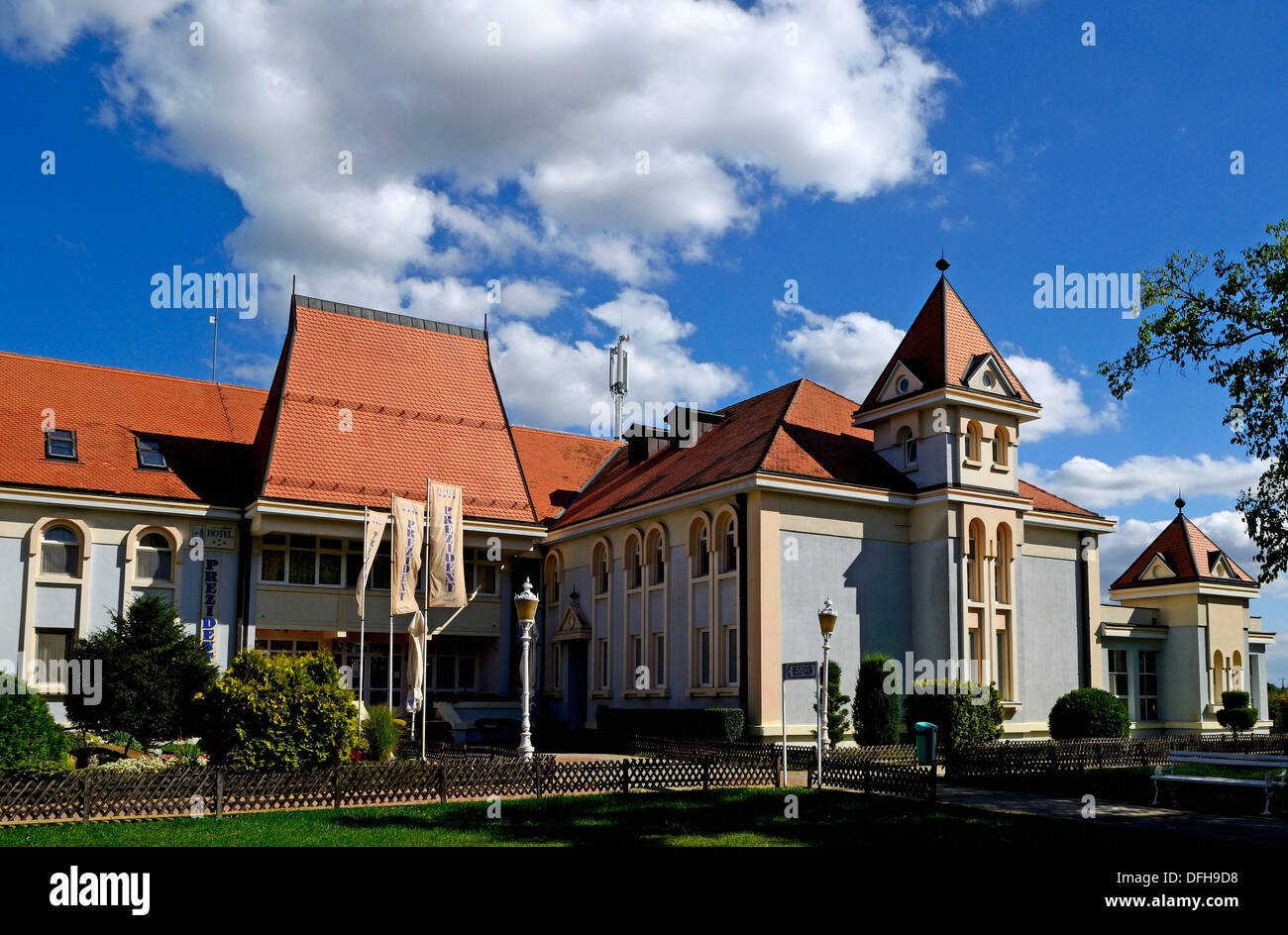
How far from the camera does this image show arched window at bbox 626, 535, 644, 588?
33.7 meters

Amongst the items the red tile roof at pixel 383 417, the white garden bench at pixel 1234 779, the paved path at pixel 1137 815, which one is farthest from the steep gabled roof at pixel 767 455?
the white garden bench at pixel 1234 779

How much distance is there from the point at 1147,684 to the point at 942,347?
16.3m

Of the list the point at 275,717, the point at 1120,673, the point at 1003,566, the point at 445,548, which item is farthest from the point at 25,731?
the point at 1120,673

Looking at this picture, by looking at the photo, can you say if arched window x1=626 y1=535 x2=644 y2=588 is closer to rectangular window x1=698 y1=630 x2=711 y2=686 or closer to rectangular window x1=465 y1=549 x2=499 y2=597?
rectangular window x1=698 y1=630 x2=711 y2=686

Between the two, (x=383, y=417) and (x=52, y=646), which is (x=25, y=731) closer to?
(x=52, y=646)

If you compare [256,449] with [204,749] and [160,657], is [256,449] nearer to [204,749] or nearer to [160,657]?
Answer: [160,657]

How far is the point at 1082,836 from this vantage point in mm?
14836

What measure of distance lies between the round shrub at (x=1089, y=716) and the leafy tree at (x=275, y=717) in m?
19.7

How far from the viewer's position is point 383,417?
36031mm

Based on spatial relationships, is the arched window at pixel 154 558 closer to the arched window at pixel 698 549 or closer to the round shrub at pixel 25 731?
the round shrub at pixel 25 731

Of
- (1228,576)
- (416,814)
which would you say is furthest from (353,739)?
(1228,576)

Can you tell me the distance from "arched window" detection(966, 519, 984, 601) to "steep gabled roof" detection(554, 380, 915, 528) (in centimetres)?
A: 212
